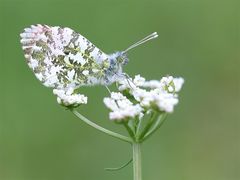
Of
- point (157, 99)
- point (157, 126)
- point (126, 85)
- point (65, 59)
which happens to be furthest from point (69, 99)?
point (157, 126)

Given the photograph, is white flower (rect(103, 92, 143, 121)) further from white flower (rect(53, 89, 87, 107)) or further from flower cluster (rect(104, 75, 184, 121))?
white flower (rect(53, 89, 87, 107))

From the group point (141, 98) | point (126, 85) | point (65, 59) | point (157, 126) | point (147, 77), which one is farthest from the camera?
point (147, 77)

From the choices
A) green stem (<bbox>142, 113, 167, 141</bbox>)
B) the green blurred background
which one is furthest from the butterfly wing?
the green blurred background

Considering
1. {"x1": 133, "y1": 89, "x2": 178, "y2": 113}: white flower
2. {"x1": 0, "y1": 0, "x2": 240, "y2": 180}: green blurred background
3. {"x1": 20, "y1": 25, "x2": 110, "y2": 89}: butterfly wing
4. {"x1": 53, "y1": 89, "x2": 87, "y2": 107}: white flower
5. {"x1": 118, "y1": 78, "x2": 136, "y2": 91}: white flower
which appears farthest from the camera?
{"x1": 0, "y1": 0, "x2": 240, "y2": 180}: green blurred background

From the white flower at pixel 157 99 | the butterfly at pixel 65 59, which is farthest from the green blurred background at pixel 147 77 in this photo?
the white flower at pixel 157 99

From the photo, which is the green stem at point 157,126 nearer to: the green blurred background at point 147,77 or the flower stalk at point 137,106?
the flower stalk at point 137,106

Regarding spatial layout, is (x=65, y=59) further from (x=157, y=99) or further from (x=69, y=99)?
(x=157, y=99)

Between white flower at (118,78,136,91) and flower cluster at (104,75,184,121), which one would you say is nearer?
flower cluster at (104,75,184,121)

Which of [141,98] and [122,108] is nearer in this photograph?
[122,108]
